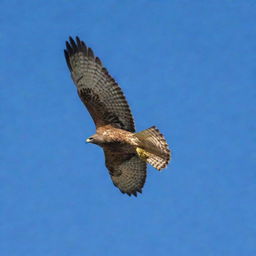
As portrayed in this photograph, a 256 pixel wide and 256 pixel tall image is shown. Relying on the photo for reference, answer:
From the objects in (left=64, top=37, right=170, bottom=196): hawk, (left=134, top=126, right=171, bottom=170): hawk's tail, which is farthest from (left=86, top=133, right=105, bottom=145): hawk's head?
(left=134, top=126, right=171, bottom=170): hawk's tail

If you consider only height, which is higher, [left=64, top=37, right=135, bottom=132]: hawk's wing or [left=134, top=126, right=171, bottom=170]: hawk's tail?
[left=64, top=37, right=135, bottom=132]: hawk's wing

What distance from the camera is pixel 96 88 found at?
1733 centimetres

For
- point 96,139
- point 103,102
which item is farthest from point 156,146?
point 103,102

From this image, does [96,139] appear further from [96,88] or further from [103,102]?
[96,88]

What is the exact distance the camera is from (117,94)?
678 inches

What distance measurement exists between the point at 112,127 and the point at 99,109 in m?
0.41

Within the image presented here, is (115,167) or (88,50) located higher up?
(88,50)

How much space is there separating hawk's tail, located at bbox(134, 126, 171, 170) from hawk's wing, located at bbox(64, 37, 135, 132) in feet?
2.09

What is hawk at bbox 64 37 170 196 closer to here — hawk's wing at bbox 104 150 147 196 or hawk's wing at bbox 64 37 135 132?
hawk's wing at bbox 64 37 135 132

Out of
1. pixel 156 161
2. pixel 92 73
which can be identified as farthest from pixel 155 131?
pixel 92 73

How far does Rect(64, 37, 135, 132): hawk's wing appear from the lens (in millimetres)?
17266

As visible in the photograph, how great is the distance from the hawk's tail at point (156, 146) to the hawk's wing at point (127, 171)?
106 centimetres

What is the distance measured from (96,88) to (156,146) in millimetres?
1630

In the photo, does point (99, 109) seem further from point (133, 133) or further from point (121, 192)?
point (121, 192)
